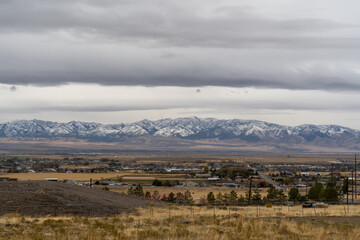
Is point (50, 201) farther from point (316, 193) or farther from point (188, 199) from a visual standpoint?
point (316, 193)

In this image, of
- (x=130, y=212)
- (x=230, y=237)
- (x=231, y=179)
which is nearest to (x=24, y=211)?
(x=130, y=212)

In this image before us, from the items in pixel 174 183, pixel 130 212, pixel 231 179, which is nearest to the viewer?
pixel 130 212

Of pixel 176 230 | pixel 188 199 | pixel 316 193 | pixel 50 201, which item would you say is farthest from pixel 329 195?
pixel 176 230

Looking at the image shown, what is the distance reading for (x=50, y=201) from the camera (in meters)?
53.6

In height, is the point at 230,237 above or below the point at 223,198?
above

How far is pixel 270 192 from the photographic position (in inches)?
3467

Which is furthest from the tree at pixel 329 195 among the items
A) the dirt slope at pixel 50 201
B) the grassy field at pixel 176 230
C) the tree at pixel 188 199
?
the grassy field at pixel 176 230

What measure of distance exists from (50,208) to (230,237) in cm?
2653

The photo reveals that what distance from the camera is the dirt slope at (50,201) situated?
4997 centimetres

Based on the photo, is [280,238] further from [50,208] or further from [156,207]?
[156,207]

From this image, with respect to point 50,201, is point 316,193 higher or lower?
lower

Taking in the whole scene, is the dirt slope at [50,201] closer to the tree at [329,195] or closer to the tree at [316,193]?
the tree at [329,195]

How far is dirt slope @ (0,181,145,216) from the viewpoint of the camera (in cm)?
4997

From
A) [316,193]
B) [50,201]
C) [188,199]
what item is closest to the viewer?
[50,201]
